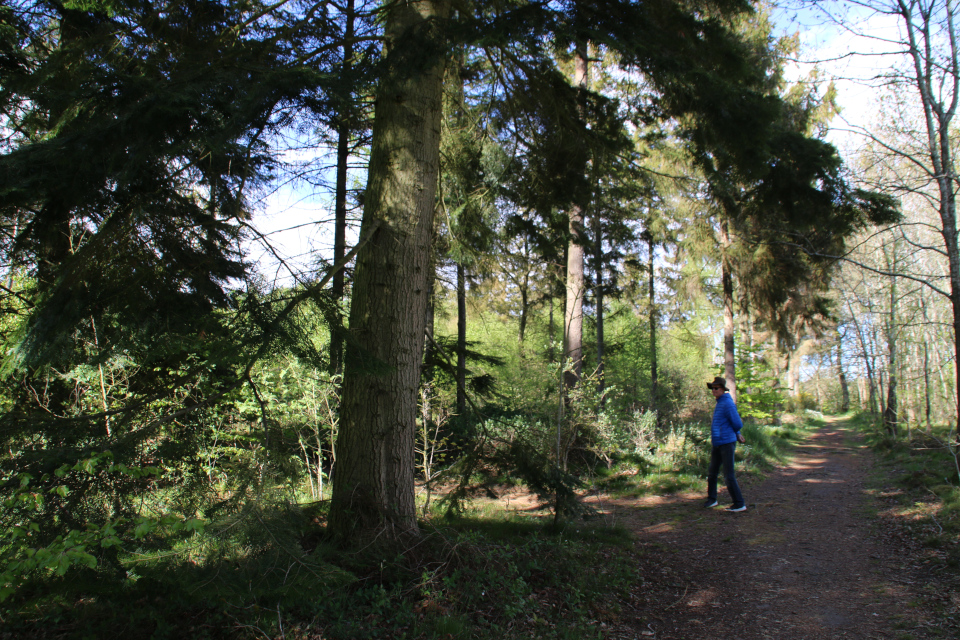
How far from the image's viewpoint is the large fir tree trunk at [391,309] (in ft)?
13.4

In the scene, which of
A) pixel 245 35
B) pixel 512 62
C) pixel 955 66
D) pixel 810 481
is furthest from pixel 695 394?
pixel 245 35

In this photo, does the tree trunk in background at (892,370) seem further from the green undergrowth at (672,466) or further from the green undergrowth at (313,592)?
the green undergrowth at (313,592)

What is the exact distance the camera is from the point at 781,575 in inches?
183

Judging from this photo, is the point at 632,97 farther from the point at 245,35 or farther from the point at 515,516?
the point at 515,516

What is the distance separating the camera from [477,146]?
6.74 metres

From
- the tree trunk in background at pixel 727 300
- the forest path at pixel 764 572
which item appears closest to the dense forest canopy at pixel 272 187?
the forest path at pixel 764 572

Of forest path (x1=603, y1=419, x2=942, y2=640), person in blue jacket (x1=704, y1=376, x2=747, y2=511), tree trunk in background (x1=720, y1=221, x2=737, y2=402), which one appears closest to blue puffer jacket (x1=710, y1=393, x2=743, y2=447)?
person in blue jacket (x1=704, y1=376, x2=747, y2=511)

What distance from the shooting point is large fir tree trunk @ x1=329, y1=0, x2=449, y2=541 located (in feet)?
13.4

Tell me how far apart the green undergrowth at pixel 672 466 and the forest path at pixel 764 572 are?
0.64 meters

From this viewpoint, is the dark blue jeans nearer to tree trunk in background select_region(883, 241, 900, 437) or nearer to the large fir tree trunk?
the large fir tree trunk

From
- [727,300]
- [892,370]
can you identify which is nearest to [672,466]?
[727,300]

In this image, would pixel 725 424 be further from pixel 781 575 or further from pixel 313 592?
pixel 313 592

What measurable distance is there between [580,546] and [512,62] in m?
4.94

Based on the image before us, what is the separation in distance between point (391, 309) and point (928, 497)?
23.9 ft
